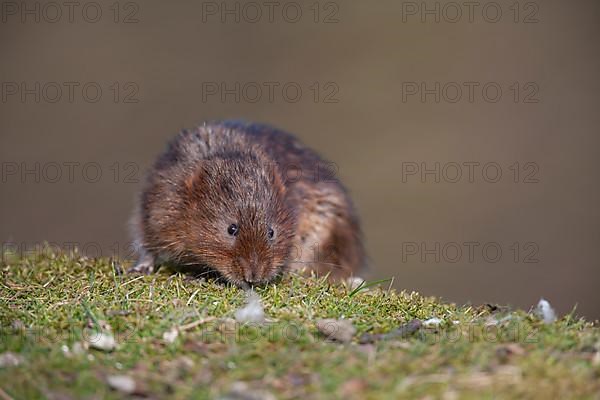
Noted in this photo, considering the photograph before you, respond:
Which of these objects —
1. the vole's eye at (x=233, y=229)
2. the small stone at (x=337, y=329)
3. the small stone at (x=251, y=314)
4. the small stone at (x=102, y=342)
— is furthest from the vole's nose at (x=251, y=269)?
the small stone at (x=102, y=342)

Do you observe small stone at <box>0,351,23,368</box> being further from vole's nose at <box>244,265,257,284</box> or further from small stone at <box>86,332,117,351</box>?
vole's nose at <box>244,265,257,284</box>

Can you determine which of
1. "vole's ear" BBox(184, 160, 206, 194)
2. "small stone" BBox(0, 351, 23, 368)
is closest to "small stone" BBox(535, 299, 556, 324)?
"vole's ear" BBox(184, 160, 206, 194)

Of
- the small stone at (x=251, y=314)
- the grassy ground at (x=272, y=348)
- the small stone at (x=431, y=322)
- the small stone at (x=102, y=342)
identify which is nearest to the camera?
the grassy ground at (x=272, y=348)

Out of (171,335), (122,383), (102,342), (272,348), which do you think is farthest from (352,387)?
(102,342)

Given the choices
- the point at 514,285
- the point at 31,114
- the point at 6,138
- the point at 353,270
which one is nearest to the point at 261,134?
the point at 353,270

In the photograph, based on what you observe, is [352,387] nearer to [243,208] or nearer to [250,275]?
[250,275]

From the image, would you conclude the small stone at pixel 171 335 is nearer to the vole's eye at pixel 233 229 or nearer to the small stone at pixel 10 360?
the small stone at pixel 10 360

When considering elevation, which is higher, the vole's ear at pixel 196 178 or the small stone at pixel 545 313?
the vole's ear at pixel 196 178
